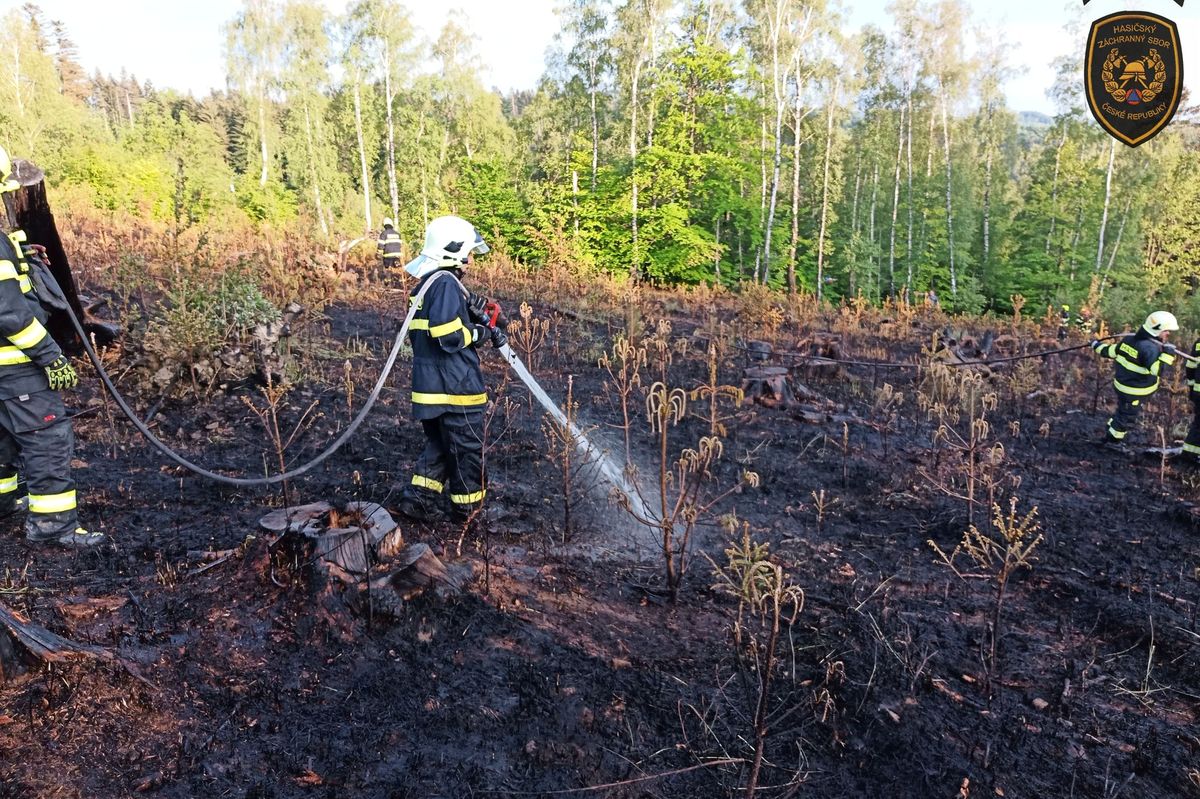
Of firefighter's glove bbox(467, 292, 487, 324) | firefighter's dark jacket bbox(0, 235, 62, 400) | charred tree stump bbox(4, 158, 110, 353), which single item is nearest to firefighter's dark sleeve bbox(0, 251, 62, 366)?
firefighter's dark jacket bbox(0, 235, 62, 400)

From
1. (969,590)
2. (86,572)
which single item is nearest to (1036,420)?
(969,590)

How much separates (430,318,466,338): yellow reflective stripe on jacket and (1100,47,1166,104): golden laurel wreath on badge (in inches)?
162

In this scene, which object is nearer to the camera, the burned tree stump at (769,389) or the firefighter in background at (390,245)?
the burned tree stump at (769,389)

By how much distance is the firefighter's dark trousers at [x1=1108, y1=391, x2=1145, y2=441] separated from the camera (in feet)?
22.2

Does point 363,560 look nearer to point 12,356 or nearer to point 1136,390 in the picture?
point 12,356

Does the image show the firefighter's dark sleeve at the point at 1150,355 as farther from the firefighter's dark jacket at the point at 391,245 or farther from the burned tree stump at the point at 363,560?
the firefighter's dark jacket at the point at 391,245

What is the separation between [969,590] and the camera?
3.83 m

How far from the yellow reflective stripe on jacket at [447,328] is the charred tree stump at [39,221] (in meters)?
2.92

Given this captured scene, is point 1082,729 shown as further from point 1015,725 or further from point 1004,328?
point 1004,328

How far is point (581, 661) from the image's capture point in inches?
115

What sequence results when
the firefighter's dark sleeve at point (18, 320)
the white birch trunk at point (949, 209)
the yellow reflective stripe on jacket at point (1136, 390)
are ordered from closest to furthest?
the firefighter's dark sleeve at point (18, 320), the yellow reflective stripe on jacket at point (1136, 390), the white birch trunk at point (949, 209)

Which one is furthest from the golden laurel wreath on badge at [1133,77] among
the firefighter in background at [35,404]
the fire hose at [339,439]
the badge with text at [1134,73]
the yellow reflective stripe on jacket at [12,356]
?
the yellow reflective stripe on jacket at [12,356]

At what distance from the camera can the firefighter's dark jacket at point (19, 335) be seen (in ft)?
11.0

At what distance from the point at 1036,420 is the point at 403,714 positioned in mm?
8081
